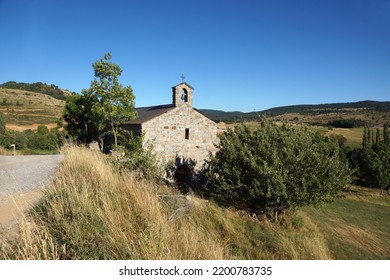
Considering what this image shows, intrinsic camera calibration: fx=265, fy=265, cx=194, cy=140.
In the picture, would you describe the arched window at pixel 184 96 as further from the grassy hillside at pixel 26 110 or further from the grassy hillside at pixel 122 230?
the grassy hillside at pixel 26 110

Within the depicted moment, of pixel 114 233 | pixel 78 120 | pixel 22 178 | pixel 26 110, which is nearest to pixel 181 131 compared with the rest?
pixel 78 120

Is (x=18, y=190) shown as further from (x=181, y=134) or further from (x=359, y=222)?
(x=359, y=222)

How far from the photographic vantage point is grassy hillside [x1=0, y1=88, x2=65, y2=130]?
3632cm

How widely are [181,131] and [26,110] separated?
132 ft

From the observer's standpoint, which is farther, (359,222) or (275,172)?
(359,222)

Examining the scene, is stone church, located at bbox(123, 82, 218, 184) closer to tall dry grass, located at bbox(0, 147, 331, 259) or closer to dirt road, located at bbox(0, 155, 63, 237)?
dirt road, located at bbox(0, 155, 63, 237)

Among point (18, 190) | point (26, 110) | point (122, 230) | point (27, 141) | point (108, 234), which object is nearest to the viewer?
point (108, 234)

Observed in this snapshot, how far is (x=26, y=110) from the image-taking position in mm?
45625

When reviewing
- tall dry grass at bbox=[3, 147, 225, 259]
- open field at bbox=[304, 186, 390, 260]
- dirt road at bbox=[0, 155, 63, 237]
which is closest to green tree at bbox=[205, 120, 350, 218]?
open field at bbox=[304, 186, 390, 260]

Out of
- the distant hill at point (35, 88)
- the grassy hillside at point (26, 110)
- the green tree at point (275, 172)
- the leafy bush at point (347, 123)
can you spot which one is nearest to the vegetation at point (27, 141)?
the green tree at point (275, 172)

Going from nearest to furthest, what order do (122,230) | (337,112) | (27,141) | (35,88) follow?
(122,230)
(27,141)
(35,88)
(337,112)

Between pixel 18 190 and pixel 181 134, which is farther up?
pixel 181 134

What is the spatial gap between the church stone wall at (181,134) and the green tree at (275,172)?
5.88 metres

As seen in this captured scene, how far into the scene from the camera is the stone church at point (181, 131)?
53.1 feet
